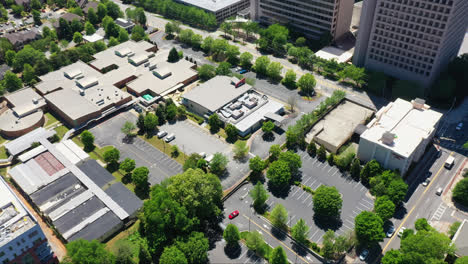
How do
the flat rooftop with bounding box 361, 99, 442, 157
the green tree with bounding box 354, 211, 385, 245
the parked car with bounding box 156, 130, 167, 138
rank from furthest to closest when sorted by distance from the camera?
the parked car with bounding box 156, 130, 167, 138 < the flat rooftop with bounding box 361, 99, 442, 157 < the green tree with bounding box 354, 211, 385, 245

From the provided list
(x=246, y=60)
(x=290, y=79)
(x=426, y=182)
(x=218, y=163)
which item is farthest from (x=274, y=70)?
(x=426, y=182)

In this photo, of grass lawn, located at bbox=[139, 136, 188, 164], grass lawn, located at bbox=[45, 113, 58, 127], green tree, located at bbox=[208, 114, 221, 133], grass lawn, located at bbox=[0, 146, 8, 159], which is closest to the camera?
grass lawn, located at bbox=[139, 136, 188, 164]

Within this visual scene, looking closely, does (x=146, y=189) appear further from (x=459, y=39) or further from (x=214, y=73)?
(x=459, y=39)

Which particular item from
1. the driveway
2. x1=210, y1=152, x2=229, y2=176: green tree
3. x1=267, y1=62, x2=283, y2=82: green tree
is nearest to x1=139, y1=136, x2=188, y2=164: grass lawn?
the driveway

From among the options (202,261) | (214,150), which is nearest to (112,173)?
(214,150)

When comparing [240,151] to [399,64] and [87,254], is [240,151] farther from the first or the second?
[399,64]

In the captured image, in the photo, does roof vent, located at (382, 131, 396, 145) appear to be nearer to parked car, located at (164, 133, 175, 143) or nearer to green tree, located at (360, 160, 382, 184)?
green tree, located at (360, 160, 382, 184)

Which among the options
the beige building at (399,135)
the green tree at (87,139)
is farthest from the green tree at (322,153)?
the green tree at (87,139)
